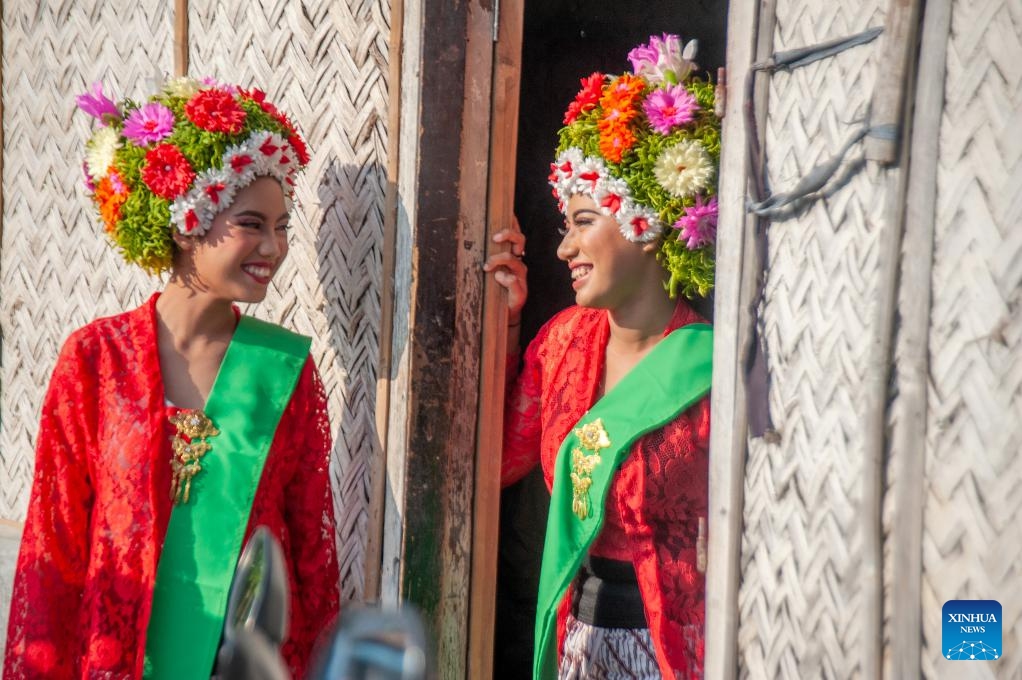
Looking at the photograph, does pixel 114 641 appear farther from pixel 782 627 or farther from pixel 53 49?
pixel 53 49

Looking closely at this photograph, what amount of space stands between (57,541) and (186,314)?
67 cm

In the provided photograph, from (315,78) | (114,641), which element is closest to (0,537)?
(114,641)

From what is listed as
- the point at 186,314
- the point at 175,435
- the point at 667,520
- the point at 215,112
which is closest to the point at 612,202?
the point at 667,520

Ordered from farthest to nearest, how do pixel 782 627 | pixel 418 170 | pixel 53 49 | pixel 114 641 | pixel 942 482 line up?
pixel 53 49 < pixel 418 170 < pixel 114 641 < pixel 782 627 < pixel 942 482

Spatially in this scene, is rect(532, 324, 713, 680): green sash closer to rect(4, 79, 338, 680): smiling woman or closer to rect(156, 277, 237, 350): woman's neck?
rect(4, 79, 338, 680): smiling woman

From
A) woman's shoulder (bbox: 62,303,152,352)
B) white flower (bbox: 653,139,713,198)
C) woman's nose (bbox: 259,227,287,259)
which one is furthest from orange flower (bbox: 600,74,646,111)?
woman's shoulder (bbox: 62,303,152,352)

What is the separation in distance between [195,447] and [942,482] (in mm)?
1804

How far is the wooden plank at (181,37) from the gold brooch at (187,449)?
1.20m

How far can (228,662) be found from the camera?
1.37m

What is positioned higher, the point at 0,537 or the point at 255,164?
the point at 255,164

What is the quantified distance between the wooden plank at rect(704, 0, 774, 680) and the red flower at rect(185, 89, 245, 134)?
1.28m

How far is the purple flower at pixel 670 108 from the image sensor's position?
292cm

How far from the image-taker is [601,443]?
2.91 metres

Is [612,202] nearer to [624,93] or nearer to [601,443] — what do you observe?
[624,93]
